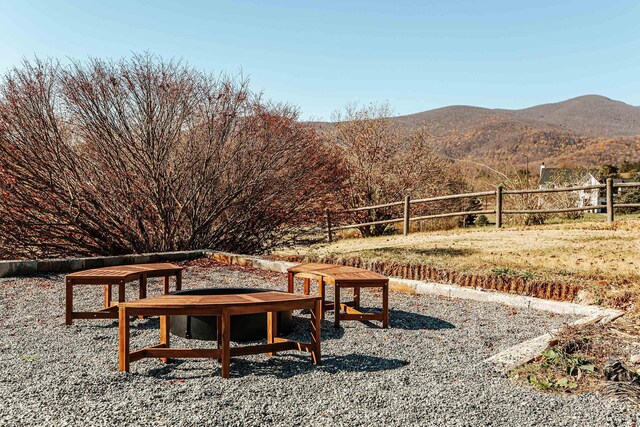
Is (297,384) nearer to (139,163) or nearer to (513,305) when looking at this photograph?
(513,305)

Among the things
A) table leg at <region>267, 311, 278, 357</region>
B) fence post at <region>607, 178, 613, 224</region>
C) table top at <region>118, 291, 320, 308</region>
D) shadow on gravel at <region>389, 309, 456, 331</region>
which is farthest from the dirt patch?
fence post at <region>607, 178, 613, 224</region>

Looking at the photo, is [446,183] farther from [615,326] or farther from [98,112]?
[615,326]

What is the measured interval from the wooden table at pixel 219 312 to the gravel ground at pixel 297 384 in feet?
0.35

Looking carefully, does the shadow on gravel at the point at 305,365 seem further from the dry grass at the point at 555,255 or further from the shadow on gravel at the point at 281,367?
the dry grass at the point at 555,255

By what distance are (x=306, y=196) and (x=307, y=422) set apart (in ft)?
27.4

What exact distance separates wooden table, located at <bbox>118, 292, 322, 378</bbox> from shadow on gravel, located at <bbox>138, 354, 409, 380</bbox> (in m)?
0.09

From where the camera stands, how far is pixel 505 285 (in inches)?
246

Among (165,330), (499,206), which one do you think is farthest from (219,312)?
(499,206)

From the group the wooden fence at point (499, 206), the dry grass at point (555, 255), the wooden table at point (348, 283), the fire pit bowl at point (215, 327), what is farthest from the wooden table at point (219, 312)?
the wooden fence at point (499, 206)

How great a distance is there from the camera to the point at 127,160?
893 centimetres

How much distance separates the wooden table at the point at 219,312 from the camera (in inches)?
132

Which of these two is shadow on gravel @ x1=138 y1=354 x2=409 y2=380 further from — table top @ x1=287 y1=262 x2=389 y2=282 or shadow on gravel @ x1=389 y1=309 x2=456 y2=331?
shadow on gravel @ x1=389 y1=309 x2=456 y2=331

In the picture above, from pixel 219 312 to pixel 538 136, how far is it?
64.4 metres

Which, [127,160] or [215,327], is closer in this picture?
[215,327]
